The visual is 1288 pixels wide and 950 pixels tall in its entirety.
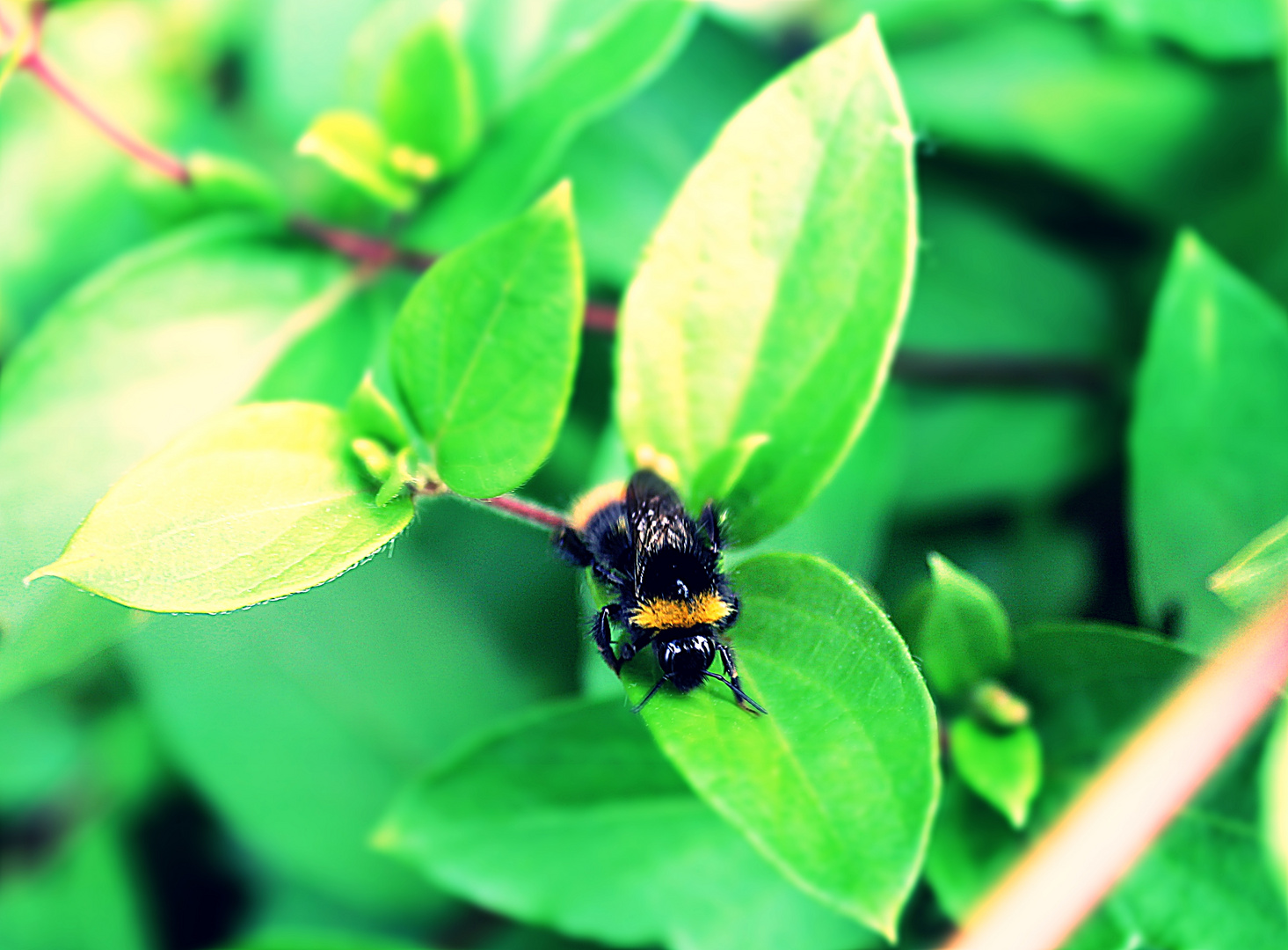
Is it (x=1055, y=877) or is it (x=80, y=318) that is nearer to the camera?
→ (x=1055, y=877)

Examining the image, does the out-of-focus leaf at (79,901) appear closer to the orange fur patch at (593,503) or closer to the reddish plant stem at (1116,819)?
the orange fur patch at (593,503)

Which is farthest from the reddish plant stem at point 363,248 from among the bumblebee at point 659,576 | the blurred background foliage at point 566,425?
the bumblebee at point 659,576

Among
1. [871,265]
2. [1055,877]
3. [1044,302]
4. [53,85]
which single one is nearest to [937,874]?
[1055,877]

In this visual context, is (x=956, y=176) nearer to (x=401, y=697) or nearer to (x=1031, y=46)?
(x=1031, y=46)

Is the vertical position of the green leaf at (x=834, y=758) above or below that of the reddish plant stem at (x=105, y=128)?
below

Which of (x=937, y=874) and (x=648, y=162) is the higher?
(x=648, y=162)

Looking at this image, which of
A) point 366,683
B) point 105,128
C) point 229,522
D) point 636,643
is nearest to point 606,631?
point 636,643

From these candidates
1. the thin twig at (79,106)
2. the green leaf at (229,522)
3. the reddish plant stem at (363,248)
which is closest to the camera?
the green leaf at (229,522)
